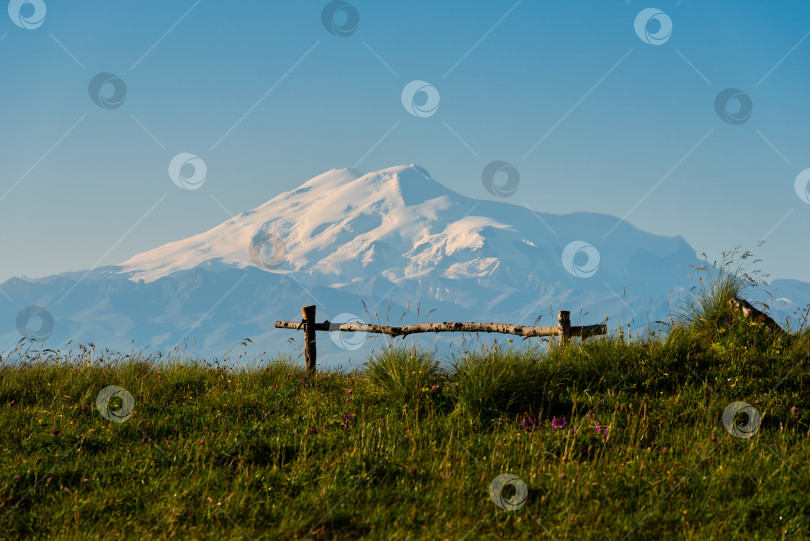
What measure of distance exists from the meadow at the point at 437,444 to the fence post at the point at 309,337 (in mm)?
656

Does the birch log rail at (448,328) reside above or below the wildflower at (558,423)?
above

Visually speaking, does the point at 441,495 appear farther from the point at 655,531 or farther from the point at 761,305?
the point at 761,305

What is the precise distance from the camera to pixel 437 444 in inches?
276

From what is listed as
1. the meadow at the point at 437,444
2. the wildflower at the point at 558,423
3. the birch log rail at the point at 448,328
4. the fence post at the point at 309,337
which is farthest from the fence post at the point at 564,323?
the fence post at the point at 309,337

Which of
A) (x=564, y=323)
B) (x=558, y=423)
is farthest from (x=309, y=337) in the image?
(x=558, y=423)

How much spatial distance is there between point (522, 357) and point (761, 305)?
435 cm

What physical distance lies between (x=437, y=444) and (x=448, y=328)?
3628 millimetres

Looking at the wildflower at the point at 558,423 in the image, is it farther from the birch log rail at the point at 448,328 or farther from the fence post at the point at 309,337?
the fence post at the point at 309,337

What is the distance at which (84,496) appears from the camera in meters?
6.02

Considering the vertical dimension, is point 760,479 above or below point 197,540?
above

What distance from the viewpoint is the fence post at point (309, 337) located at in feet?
36.9

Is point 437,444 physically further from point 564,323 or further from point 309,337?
point 309,337

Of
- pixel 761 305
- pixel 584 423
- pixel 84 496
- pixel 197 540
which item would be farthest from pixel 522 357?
pixel 84 496

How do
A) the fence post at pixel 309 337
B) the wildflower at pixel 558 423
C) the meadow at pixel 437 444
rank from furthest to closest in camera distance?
1. the fence post at pixel 309 337
2. the wildflower at pixel 558 423
3. the meadow at pixel 437 444
